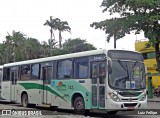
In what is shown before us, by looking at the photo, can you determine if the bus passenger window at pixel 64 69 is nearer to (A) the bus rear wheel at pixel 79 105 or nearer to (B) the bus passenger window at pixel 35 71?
(A) the bus rear wheel at pixel 79 105

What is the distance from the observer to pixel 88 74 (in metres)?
14.7

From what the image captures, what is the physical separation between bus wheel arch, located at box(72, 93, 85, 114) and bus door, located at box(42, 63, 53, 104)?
96.4 inches

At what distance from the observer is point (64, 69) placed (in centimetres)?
1658

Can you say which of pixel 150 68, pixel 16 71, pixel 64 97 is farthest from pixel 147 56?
pixel 64 97

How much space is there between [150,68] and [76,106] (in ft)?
91.1

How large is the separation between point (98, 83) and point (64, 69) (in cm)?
299

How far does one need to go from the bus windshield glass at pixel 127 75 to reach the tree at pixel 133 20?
13.4 metres

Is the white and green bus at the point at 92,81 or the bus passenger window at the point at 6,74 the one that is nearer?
the white and green bus at the point at 92,81

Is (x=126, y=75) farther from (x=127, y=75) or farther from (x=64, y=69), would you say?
(x=64, y=69)

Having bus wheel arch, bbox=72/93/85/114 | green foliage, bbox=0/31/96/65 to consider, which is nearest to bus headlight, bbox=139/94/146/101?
bus wheel arch, bbox=72/93/85/114

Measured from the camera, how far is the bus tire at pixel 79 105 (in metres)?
14.9

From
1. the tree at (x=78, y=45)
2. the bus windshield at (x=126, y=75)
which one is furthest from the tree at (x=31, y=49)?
the bus windshield at (x=126, y=75)

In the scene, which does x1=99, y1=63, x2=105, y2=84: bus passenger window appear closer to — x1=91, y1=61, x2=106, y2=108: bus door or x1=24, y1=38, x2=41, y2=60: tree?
x1=91, y1=61, x2=106, y2=108: bus door

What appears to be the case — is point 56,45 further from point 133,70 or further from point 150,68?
point 133,70
